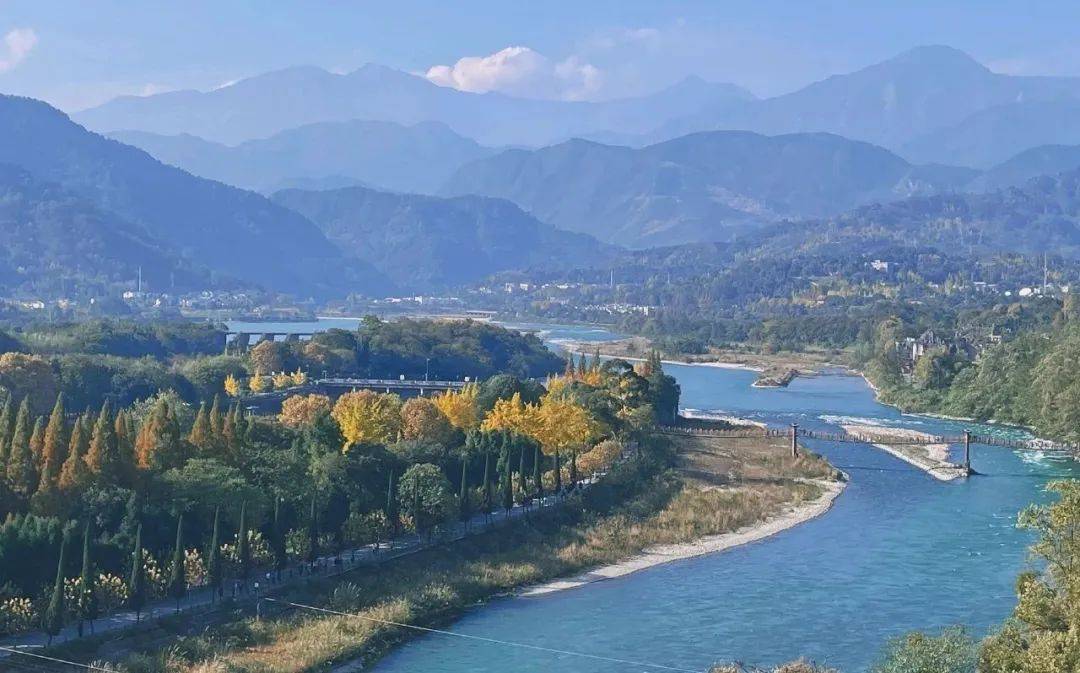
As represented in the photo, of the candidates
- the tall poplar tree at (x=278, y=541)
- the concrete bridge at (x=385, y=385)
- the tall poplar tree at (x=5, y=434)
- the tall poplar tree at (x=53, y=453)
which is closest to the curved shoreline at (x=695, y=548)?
the tall poplar tree at (x=278, y=541)

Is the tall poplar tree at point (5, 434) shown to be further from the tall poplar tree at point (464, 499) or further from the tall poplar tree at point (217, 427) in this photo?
the tall poplar tree at point (464, 499)

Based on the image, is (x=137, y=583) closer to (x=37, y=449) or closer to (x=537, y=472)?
(x=37, y=449)

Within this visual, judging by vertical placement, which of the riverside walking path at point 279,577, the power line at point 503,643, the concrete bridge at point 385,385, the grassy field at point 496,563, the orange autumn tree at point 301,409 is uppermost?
the orange autumn tree at point 301,409

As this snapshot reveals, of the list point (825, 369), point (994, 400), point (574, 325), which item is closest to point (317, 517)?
point (994, 400)

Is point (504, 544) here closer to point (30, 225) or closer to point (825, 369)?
point (825, 369)

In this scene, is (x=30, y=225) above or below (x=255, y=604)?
above

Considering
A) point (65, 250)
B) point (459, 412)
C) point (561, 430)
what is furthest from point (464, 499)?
point (65, 250)
